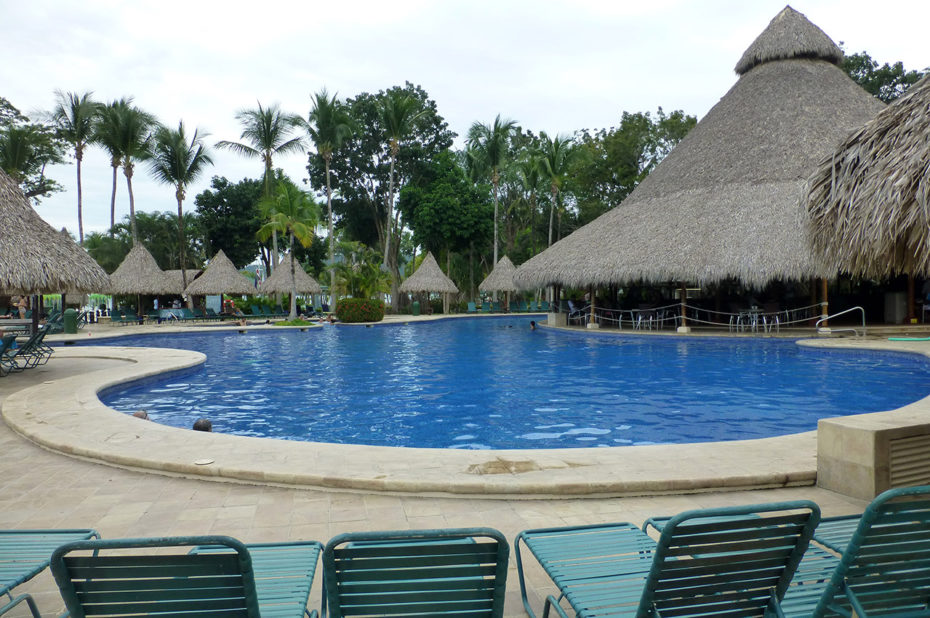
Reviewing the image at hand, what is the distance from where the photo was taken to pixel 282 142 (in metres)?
29.8

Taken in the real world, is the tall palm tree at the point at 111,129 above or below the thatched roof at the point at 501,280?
above

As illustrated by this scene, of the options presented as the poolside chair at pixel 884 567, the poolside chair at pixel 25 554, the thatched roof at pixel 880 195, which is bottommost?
the poolside chair at pixel 25 554

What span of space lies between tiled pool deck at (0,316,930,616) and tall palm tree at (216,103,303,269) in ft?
84.3

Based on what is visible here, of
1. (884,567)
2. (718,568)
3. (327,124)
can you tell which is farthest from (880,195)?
(327,124)

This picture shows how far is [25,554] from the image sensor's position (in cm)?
235

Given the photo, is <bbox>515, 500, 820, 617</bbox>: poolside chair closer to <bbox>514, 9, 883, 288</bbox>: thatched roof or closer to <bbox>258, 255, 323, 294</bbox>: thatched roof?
<bbox>514, 9, 883, 288</bbox>: thatched roof

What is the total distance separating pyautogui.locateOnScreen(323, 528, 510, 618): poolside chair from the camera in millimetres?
1607

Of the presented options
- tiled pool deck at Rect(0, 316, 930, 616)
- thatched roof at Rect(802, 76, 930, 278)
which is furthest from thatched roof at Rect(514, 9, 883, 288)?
tiled pool deck at Rect(0, 316, 930, 616)

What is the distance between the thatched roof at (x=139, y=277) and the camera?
2717cm

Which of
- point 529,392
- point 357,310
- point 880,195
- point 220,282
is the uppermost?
point 220,282

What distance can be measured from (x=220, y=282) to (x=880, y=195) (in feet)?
97.4

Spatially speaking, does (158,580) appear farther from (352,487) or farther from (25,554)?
(352,487)

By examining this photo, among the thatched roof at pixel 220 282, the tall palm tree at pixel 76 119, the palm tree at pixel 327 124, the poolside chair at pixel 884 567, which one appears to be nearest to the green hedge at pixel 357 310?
the palm tree at pixel 327 124

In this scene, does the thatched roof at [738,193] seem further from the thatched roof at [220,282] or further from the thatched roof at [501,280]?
the thatched roof at [220,282]
